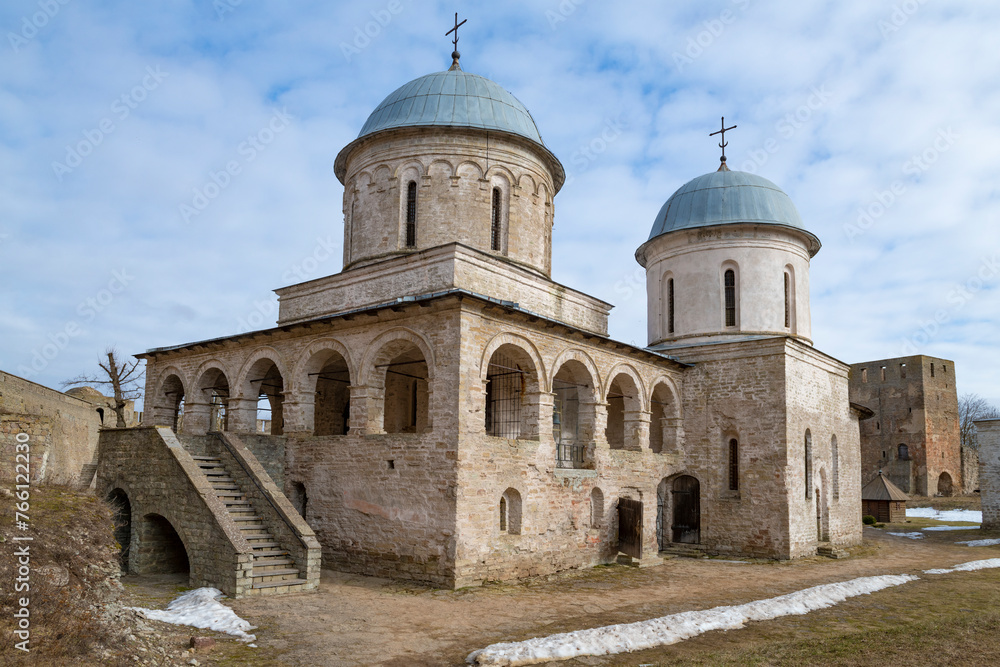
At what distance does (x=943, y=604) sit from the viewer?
1159cm

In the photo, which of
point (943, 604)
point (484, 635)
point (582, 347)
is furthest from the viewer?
point (582, 347)

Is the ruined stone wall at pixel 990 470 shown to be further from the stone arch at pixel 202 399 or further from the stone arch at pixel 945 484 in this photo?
the stone arch at pixel 202 399

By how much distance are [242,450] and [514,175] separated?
8781 millimetres

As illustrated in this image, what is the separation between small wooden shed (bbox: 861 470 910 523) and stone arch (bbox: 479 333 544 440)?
70.2 feet

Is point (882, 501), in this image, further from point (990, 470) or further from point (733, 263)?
point (733, 263)

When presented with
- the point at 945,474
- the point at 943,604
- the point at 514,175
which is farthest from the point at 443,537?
the point at 945,474

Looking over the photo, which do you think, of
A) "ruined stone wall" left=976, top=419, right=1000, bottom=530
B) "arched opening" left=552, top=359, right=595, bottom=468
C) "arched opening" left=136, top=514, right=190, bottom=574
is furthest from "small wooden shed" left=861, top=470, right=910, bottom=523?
"arched opening" left=136, top=514, right=190, bottom=574

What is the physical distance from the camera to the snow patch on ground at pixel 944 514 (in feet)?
110

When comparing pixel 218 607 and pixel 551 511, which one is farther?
pixel 551 511

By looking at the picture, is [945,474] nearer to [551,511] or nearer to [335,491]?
[551,511]

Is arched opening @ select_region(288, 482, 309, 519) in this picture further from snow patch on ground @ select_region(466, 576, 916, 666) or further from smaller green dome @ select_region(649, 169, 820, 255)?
smaller green dome @ select_region(649, 169, 820, 255)

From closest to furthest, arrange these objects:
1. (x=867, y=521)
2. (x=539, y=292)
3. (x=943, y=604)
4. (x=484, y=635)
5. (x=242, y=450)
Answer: (x=484, y=635)
(x=943, y=604)
(x=242, y=450)
(x=539, y=292)
(x=867, y=521)

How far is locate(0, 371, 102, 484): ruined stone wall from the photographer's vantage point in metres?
16.2

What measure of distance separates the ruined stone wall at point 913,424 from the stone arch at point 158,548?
38629 millimetres
